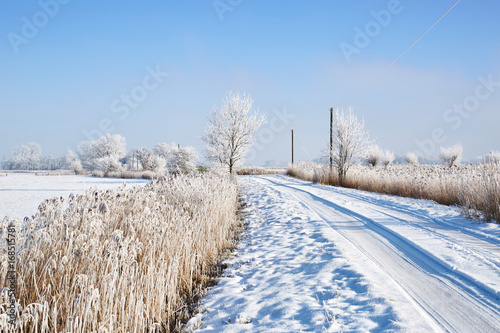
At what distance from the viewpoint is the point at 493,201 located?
6285 mm

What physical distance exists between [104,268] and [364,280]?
125 inches

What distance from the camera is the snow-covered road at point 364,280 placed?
2609 mm

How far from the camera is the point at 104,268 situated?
9.23ft

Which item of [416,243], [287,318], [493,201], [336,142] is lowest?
[287,318]

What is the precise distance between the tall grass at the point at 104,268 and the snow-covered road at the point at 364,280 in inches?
19.4

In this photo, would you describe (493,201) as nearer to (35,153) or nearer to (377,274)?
(377,274)

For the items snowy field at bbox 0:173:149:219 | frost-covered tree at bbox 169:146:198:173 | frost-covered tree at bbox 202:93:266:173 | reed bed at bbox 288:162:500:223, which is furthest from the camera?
frost-covered tree at bbox 169:146:198:173

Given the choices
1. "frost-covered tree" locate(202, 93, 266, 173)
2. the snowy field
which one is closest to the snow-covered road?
the snowy field

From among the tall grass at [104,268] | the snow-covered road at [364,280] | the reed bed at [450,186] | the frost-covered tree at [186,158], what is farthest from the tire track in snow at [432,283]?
the frost-covered tree at [186,158]

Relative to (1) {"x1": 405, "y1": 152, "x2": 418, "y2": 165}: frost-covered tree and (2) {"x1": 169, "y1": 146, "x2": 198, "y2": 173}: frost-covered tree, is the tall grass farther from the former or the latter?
(1) {"x1": 405, "y1": 152, "x2": 418, "y2": 165}: frost-covered tree

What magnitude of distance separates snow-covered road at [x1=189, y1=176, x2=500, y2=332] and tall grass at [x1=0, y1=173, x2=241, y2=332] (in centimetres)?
49

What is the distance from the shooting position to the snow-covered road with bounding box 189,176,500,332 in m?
2.61

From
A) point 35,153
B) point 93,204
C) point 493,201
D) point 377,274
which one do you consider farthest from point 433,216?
point 35,153

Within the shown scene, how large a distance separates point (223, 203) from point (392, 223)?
14.4 ft
